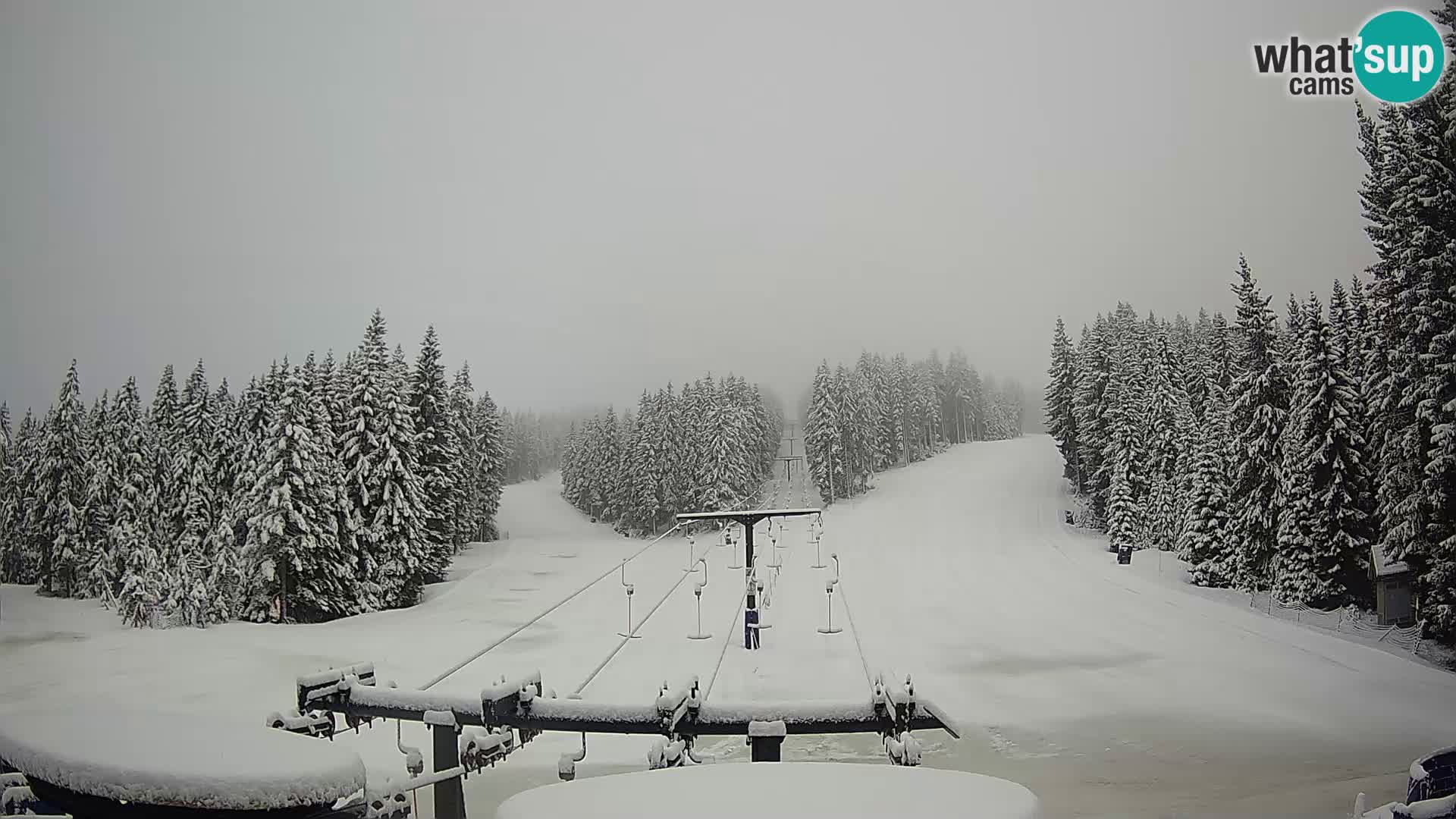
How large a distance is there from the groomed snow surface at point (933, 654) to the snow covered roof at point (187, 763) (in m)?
7.28

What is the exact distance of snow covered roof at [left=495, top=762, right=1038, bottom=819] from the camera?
959 millimetres

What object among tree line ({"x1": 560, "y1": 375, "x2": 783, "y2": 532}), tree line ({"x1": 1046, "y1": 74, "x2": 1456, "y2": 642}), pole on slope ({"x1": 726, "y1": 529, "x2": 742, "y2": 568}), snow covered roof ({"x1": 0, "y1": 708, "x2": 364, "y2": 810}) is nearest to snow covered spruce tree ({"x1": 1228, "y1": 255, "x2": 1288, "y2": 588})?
tree line ({"x1": 1046, "y1": 74, "x2": 1456, "y2": 642})

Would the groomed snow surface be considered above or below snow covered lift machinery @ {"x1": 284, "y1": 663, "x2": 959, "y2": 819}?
below

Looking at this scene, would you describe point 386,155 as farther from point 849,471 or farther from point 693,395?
point 849,471

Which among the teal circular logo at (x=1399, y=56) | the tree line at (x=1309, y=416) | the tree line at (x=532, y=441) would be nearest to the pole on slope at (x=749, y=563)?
the tree line at (x=532, y=441)

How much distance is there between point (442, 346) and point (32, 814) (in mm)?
21905

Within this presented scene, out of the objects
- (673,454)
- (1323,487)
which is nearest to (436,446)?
(673,454)

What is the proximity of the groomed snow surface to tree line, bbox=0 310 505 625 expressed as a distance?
0.93 m

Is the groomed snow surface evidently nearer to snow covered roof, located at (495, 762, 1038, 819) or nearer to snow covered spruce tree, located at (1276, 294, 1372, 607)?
snow covered spruce tree, located at (1276, 294, 1372, 607)

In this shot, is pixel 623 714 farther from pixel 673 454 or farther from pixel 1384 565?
pixel 673 454

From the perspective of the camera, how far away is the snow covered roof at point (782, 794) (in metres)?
0.96

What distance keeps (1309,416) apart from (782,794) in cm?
1766

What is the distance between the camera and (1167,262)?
19062mm

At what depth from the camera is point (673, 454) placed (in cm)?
2258
